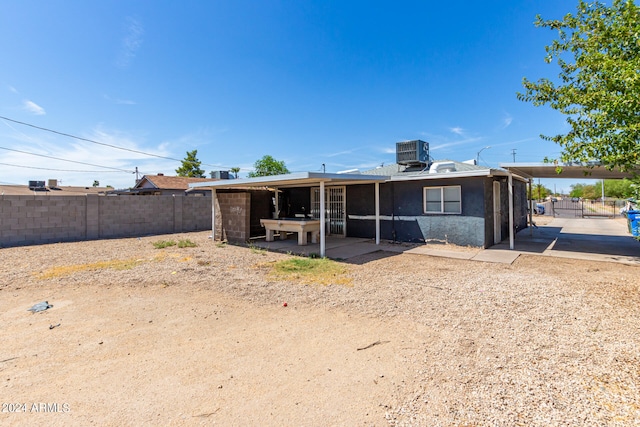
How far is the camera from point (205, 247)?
1030 centimetres

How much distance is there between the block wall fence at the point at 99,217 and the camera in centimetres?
1035

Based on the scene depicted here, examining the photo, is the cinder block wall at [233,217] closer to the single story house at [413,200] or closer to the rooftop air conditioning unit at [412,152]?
the single story house at [413,200]

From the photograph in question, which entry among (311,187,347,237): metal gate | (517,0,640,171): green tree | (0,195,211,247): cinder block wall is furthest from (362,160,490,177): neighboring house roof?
(0,195,211,247): cinder block wall

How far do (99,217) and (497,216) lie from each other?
1575 cm

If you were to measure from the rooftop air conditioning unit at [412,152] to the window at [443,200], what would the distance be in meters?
1.92

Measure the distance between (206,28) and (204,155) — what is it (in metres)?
28.0

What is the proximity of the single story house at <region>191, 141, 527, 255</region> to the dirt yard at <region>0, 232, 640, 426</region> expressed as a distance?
3.38 meters

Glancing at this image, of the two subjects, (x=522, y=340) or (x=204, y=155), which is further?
A: (x=204, y=155)

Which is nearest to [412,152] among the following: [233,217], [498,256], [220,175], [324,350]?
[498,256]

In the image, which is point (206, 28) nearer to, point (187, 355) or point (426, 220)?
point (426, 220)

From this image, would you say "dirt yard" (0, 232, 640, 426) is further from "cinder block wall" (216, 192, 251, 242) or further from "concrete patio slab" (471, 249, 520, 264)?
"cinder block wall" (216, 192, 251, 242)

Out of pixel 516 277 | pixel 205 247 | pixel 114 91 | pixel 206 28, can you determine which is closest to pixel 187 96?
pixel 114 91

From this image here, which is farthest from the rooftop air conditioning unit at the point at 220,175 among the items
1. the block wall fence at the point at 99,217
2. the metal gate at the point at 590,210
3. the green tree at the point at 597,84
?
the metal gate at the point at 590,210

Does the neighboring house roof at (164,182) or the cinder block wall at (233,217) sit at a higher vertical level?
the neighboring house roof at (164,182)
